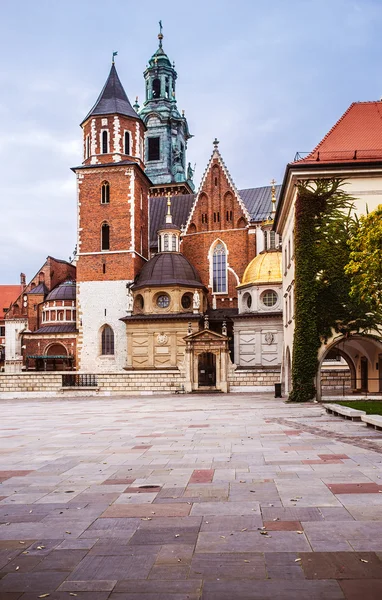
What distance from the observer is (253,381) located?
38.5 metres

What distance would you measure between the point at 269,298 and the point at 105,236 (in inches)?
577

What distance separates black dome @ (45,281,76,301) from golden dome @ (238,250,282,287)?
1844 centimetres

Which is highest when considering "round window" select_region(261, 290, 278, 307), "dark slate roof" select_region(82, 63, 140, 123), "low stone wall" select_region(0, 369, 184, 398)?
"dark slate roof" select_region(82, 63, 140, 123)

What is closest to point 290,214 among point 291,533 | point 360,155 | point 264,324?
point 360,155

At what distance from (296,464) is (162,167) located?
225 feet

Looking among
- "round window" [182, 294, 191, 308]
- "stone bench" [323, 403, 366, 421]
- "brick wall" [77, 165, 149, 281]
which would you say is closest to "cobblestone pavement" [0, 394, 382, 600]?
"stone bench" [323, 403, 366, 421]

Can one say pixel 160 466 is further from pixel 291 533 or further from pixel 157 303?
pixel 157 303

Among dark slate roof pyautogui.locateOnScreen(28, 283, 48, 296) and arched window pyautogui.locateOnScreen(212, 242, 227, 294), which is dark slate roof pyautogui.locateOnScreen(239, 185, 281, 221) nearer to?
arched window pyautogui.locateOnScreen(212, 242, 227, 294)

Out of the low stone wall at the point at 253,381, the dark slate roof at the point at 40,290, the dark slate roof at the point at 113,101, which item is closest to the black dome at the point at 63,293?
the dark slate roof at the point at 40,290

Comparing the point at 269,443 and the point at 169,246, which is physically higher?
the point at 169,246

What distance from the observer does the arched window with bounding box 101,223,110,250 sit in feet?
172

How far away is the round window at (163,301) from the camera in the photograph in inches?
Result: 1961

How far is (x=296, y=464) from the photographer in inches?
388

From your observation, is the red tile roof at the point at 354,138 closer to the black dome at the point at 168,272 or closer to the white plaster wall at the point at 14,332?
the black dome at the point at 168,272
